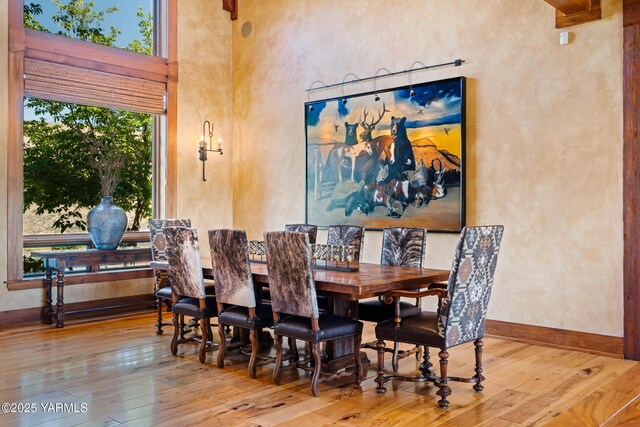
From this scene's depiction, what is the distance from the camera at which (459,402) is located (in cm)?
332

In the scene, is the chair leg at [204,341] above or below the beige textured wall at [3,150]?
below

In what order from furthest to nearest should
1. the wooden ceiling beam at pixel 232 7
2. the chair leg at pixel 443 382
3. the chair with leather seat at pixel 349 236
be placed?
the wooden ceiling beam at pixel 232 7 → the chair with leather seat at pixel 349 236 → the chair leg at pixel 443 382

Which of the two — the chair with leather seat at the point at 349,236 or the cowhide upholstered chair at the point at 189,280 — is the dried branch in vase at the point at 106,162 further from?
the chair with leather seat at the point at 349,236

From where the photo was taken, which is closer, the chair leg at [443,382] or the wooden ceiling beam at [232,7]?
the chair leg at [443,382]

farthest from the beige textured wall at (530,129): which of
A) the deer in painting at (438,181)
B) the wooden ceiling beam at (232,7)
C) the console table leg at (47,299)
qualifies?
the console table leg at (47,299)

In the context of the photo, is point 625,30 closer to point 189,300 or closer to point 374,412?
point 374,412

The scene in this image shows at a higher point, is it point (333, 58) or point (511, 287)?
point (333, 58)

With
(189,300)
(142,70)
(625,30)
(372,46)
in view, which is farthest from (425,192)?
(142,70)

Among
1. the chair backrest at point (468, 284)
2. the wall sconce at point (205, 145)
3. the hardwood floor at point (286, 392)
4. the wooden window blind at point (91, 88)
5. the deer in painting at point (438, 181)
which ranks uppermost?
the wooden window blind at point (91, 88)

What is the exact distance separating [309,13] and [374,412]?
5140mm

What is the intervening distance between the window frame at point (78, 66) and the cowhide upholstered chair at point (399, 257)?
3.40 meters

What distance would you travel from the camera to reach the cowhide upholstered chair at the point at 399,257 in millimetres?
4203

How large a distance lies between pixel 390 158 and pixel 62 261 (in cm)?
356

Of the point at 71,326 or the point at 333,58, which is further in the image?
the point at 333,58
